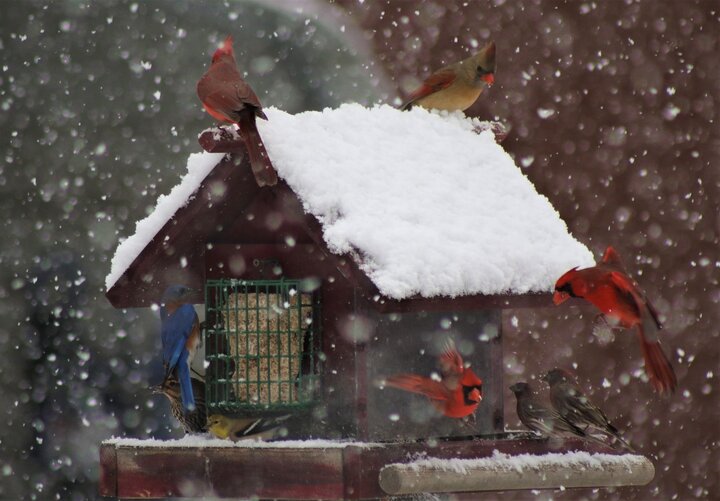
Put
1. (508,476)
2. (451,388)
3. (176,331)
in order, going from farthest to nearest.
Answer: (176,331) → (451,388) → (508,476)

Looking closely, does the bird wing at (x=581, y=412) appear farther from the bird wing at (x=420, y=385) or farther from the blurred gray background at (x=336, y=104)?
the blurred gray background at (x=336, y=104)

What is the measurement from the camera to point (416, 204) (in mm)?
4648

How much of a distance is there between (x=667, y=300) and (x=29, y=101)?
4681mm

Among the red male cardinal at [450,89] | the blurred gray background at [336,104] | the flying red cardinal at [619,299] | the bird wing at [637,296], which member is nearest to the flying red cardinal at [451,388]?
the flying red cardinal at [619,299]

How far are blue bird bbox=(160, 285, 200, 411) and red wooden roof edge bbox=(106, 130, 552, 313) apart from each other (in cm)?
11

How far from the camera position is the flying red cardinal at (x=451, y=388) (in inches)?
180

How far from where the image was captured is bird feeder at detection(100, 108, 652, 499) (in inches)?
174

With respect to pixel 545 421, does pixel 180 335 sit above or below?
above

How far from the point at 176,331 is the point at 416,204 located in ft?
3.71

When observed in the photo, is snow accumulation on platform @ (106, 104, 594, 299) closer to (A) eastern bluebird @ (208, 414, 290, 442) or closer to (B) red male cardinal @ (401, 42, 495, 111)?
(B) red male cardinal @ (401, 42, 495, 111)

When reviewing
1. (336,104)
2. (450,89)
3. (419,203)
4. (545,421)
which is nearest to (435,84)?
(450,89)

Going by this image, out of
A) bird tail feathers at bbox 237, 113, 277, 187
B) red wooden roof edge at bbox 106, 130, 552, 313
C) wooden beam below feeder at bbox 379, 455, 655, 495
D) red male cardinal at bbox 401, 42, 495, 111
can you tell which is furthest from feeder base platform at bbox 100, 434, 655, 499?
red male cardinal at bbox 401, 42, 495, 111

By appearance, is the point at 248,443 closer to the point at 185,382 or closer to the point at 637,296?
the point at 185,382

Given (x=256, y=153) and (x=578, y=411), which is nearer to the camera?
(x=256, y=153)
